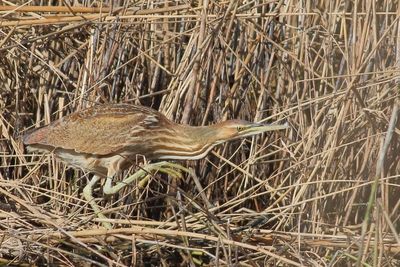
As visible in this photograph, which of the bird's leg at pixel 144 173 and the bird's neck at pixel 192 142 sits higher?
the bird's neck at pixel 192 142

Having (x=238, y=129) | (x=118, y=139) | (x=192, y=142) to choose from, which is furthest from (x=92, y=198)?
(x=238, y=129)

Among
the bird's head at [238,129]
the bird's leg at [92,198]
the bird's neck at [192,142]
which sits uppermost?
the bird's head at [238,129]

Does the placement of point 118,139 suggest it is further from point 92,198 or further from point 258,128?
point 258,128

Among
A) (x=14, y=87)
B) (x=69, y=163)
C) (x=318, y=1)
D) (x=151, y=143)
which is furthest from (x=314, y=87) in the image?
(x=14, y=87)

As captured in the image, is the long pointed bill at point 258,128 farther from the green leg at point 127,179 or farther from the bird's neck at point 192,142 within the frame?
the green leg at point 127,179

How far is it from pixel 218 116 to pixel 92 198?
0.79 m

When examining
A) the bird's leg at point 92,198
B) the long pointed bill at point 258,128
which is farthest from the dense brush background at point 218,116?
the long pointed bill at point 258,128

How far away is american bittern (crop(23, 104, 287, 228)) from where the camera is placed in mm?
4461

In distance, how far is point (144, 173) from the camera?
4.44m

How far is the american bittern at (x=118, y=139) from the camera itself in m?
→ 4.46

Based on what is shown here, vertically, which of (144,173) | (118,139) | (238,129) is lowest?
(144,173)

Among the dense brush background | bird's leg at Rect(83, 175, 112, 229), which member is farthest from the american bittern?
the dense brush background

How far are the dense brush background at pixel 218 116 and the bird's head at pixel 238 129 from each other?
181 mm

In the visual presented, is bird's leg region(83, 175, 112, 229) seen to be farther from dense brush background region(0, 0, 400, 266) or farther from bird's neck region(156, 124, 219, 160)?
bird's neck region(156, 124, 219, 160)
